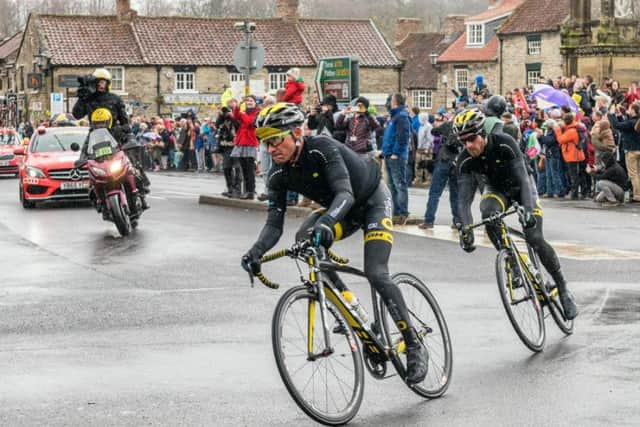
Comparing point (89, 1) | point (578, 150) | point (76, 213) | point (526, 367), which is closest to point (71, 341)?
point (526, 367)

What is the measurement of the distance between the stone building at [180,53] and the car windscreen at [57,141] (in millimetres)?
44711

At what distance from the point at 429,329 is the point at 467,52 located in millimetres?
74327

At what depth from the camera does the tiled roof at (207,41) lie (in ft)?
250

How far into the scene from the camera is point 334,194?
7.60 metres

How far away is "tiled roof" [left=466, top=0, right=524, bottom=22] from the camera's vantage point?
3214 inches

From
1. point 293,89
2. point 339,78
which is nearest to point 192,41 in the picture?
point 339,78

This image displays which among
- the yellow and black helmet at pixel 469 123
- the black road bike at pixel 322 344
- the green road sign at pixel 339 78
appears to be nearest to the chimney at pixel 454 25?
the green road sign at pixel 339 78

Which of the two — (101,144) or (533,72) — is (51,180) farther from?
(533,72)

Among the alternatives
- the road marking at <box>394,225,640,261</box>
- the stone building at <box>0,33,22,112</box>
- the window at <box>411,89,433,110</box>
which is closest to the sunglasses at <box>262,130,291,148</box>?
the road marking at <box>394,225,640,261</box>

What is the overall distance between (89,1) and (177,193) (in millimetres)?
127460

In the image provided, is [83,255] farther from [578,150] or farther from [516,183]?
[578,150]

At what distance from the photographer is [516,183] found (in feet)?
32.6

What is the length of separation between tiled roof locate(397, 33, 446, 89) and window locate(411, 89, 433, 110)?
1.41ft

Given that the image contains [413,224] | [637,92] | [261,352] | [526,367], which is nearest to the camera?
[526,367]
